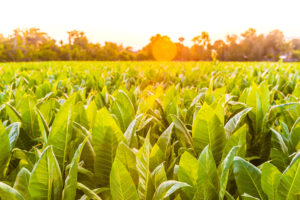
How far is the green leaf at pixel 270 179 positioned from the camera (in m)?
0.73

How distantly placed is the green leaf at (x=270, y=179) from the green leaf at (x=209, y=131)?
277mm

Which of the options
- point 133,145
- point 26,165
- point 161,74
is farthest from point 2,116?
point 161,74

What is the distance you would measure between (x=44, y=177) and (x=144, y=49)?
94.5 meters

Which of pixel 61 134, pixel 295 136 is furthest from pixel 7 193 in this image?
pixel 295 136

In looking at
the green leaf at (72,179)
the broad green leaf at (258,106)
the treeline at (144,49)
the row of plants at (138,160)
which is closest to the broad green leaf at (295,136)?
the row of plants at (138,160)

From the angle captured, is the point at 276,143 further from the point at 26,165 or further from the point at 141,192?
the point at 26,165

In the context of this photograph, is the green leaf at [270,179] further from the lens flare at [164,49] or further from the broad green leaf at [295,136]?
the lens flare at [164,49]

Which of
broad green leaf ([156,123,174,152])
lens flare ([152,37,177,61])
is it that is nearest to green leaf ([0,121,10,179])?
broad green leaf ([156,123,174,152])

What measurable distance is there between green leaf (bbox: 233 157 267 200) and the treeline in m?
53.2

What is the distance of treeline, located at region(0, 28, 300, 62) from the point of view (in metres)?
56.7

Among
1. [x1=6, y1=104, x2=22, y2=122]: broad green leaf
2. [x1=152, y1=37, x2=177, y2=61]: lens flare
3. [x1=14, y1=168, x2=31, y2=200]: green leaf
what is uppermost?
[x1=152, y1=37, x2=177, y2=61]: lens flare

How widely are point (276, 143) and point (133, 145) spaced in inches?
26.2

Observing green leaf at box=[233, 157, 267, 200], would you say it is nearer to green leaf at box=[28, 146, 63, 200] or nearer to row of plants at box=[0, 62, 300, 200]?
row of plants at box=[0, 62, 300, 200]

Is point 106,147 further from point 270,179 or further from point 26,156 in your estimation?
point 270,179
